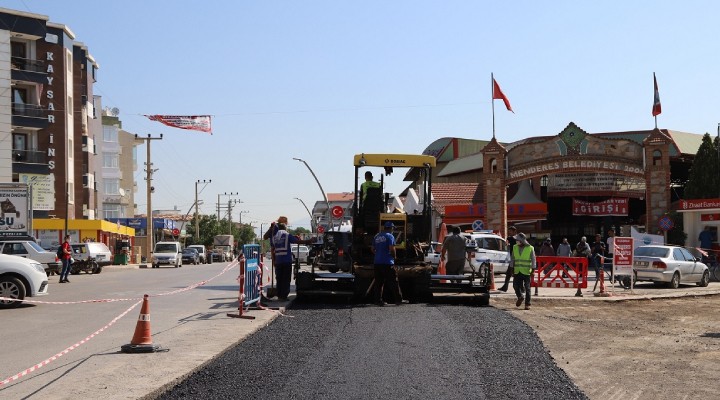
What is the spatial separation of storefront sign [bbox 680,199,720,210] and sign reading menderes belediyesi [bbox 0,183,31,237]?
29907mm

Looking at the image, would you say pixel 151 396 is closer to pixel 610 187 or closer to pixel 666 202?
pixel 666 202

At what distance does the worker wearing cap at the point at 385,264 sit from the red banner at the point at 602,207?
115 feet

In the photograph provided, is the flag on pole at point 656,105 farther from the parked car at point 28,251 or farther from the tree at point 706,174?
the parked car at point 28,251

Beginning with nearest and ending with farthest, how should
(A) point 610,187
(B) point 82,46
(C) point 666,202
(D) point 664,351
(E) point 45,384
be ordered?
1. (E) point 45,384
2. (D) point 664,351
3. (C) point 666,202
4. (A) point 610,187
5. (B) point 82,46

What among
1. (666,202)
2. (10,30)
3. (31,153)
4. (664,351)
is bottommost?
(664,351)

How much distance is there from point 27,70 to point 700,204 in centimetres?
4507

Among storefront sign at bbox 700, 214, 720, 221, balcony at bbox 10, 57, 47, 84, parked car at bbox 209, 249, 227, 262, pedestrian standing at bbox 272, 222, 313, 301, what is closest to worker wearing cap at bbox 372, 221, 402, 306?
pedestrian standing at bbox 272, 222, 313, 301

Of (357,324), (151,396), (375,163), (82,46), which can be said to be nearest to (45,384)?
(151,396)

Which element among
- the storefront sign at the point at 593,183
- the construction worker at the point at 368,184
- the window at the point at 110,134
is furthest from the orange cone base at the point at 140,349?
the window at the point at 110,134

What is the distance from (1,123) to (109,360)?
51518mm

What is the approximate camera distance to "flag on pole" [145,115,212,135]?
59000 millimetres

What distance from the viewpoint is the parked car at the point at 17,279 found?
59.9 ft

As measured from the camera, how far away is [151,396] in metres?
8.05

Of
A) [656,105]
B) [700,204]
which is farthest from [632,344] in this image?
[656,105]
